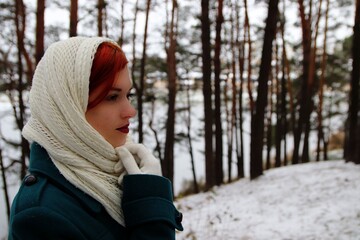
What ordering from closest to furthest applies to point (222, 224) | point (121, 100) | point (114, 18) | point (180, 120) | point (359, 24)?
point (121, 100), point (222, 224), point (359, 24), point (114, 18), point (180, 120)

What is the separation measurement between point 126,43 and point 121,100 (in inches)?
470

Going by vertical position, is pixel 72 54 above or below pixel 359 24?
below

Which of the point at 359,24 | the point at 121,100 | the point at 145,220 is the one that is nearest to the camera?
the point at 145,220

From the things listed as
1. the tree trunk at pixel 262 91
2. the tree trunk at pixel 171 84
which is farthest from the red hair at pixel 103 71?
the tree trunk at pixel 171 84

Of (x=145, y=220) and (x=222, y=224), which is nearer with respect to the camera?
(x=145, y=220)

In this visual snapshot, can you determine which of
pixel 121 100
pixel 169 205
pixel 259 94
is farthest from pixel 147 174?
pixel 259 94

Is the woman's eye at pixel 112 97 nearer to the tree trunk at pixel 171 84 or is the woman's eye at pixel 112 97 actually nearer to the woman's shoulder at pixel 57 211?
the woman's shoulder at pixel 57 211

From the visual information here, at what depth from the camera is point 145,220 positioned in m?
1.07

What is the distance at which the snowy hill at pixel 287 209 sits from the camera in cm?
521

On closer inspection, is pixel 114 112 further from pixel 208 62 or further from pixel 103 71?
pixel 208 62

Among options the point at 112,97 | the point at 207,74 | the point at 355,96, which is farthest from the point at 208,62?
the point at 112,97

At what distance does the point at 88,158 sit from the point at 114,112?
0.20 metres

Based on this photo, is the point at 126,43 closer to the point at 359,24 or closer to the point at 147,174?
the point at 359,24

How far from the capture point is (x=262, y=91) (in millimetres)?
9391
